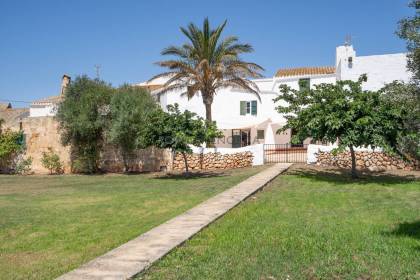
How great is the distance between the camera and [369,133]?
1567cm

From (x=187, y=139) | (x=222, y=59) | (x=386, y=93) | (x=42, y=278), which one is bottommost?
(x=42, y=278)

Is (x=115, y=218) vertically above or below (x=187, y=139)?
below

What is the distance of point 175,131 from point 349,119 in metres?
7.55

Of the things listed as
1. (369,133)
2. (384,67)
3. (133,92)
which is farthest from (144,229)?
(384,67)

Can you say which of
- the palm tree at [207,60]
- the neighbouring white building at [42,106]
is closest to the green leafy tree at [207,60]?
the palm tree at [207,60]

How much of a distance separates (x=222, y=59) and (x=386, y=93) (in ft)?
36.1

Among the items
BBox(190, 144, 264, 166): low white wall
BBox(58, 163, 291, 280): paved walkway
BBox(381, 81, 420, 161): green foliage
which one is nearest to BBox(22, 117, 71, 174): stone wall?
BBox(190, 144, 264, 166): low white wall

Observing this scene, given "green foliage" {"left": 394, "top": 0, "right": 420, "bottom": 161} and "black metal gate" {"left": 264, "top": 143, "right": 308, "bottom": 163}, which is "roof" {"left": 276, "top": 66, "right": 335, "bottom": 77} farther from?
"green foliage" {"left": 394, "top": 0, "right": 420, "bottom": 161}

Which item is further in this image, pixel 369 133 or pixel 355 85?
pixel 355 85

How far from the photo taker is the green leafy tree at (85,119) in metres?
24.3

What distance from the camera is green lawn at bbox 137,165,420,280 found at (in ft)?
18.4

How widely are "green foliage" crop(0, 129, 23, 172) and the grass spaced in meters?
11.3

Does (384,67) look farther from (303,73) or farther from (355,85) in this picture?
(355,85)

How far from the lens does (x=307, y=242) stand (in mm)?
7082
